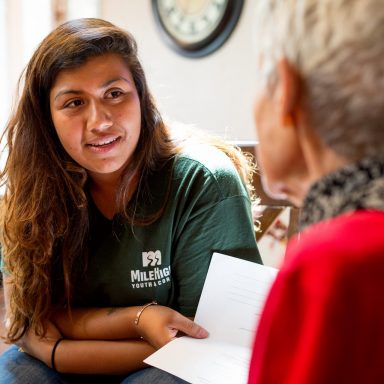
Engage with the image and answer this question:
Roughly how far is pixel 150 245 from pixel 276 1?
0.74 m

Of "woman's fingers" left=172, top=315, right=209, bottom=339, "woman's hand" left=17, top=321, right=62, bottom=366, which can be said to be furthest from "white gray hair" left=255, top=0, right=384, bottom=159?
"woman's hand" left=17, top=321, right=62, bottom=366

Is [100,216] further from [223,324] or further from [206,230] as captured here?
[223,324]

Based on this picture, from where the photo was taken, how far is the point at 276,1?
49 cm

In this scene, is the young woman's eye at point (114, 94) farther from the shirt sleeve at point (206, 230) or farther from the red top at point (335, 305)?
the red top at point (335, 305)

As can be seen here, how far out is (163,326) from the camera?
104 cm

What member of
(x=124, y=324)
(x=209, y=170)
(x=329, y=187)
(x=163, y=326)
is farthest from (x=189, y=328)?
(x=329, y=187)

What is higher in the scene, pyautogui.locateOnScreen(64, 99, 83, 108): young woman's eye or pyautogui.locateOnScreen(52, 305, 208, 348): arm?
pyautogui.locateOnScreen(64, 99, 83, 108): young woman's eye

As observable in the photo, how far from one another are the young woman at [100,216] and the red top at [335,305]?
626mm

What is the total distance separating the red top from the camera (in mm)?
396

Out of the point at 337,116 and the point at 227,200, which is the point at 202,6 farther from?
the point at 337,116

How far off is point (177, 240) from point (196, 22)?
1.58 meters

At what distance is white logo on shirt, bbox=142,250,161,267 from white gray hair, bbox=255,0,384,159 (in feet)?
2.35

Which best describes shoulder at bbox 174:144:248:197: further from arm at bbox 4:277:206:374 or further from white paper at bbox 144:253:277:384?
arm at bbox 4:277:206:374

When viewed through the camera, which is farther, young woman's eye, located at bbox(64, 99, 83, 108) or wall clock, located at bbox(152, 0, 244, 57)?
wall clock, located at bbox(152, 0, 244, 57)
